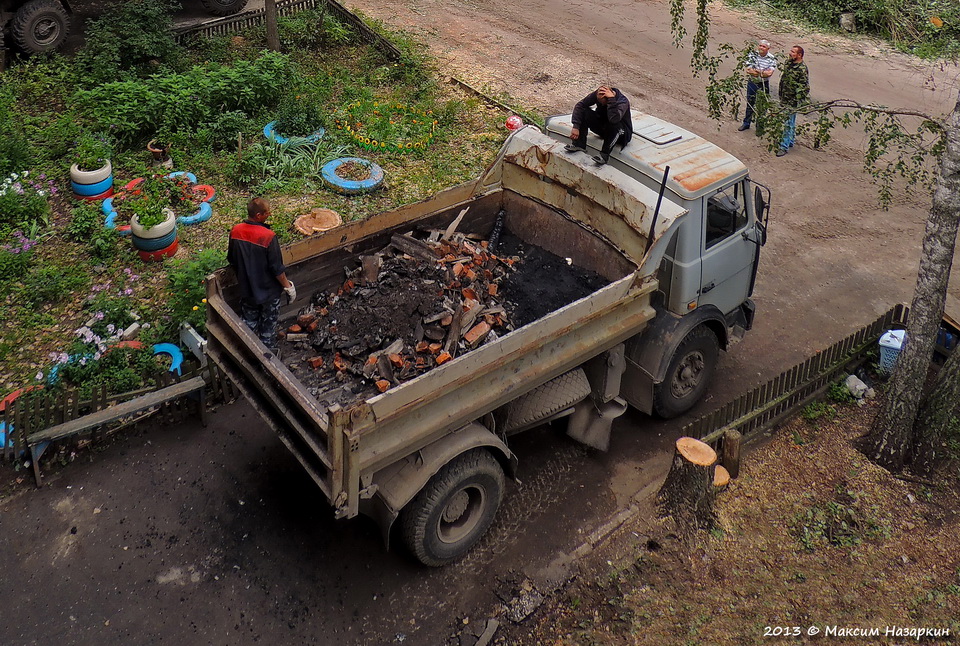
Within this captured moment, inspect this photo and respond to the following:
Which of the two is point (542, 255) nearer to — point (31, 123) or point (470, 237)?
point (470, 237)

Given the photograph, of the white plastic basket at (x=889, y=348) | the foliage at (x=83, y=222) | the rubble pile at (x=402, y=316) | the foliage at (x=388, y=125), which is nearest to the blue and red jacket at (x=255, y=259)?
the rubble pile at (x=402, y=316)

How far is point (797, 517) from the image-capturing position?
5.88 metres

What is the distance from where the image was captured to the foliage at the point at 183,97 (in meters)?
10.5

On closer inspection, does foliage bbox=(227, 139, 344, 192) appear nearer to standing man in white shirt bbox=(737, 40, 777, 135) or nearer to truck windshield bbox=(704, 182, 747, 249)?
truck windshield bbox=(704, 182, 747, 249)

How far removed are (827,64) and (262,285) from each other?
13.4m

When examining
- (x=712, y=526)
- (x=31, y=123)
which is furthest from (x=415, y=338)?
(x=31, y=123)

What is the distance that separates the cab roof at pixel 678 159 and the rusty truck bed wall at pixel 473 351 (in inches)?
11.9

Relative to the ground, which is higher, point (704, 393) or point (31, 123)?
point (31, 123)

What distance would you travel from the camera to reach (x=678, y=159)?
6.37 metres

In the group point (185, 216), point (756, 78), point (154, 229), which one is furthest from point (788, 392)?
point (185, 216)

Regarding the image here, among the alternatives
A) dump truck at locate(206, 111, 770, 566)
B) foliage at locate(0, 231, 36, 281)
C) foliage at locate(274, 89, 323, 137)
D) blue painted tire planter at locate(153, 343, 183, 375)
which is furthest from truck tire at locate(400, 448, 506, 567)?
foliage at locate(274, 89, 323, 137)

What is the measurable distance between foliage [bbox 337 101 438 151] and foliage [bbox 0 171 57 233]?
13.6ft

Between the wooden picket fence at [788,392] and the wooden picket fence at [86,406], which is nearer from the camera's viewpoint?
the wooden picket fence at [86,406]

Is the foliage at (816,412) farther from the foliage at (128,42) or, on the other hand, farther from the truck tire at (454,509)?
the foliage at (128,42)
